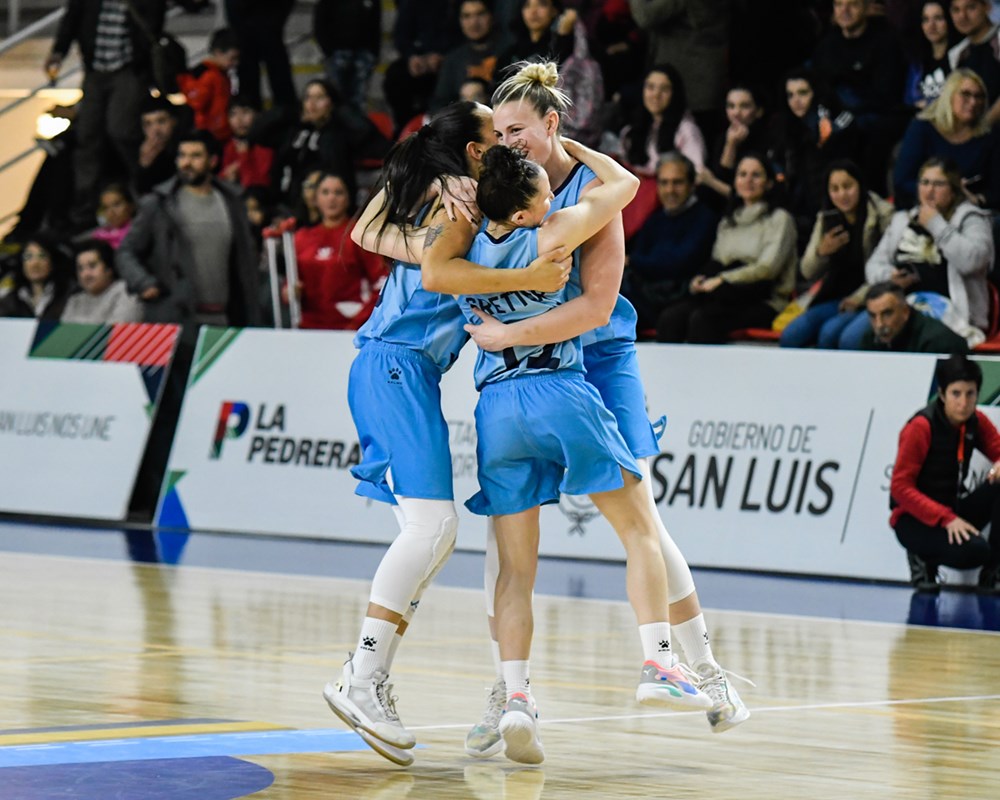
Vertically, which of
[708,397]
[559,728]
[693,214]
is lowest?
[559,728]

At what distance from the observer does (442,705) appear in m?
6.38

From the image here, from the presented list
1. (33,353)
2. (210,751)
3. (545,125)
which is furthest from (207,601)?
(33,353)

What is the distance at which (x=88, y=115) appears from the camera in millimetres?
16859

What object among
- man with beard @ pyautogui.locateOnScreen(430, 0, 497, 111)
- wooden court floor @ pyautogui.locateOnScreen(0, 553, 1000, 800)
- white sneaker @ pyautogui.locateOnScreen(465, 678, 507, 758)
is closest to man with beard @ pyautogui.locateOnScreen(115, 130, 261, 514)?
man with beard @ pyautogui.locateOnScreen(430, 0, 497, 111)

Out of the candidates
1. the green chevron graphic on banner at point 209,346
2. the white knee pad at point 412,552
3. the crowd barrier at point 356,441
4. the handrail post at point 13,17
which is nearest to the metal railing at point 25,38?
the handrail post at point 13,17

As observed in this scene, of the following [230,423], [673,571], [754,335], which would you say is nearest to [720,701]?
[673,571]

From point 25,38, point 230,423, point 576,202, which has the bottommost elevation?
point 230,423

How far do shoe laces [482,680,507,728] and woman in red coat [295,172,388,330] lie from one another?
322 inches

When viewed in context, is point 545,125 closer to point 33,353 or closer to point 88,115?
point 33,353

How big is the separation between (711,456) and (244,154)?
245 inches

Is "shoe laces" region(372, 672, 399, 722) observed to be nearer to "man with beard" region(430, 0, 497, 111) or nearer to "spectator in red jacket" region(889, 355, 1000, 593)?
"spectator in red jacket" region(889, 355, 1000, 593)

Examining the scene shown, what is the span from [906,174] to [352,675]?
789cm

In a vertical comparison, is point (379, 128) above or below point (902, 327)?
above

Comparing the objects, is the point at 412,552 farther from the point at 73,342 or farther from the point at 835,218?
the point at 73,342
